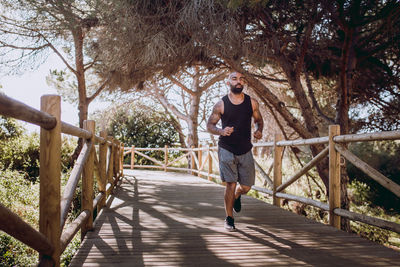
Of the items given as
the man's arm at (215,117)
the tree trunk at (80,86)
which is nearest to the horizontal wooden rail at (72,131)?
the man's arm at (215,117)

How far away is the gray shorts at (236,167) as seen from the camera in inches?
137

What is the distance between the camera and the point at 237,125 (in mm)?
3480

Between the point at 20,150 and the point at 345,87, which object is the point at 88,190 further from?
the point at 20,150

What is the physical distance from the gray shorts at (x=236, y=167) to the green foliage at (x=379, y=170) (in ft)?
25.5

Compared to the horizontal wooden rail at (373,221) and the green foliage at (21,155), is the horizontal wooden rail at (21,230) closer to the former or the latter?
the horizontal wooden rail at (373,221)

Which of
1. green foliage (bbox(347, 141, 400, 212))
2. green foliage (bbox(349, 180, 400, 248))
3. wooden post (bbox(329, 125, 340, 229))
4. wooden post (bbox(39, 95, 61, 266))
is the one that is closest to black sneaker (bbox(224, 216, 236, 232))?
wooden post (bbox(329, 125, 340, 229))

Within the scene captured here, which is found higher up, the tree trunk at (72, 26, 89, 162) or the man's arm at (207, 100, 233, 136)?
the tree trunk at (72, 26, 89, 162)

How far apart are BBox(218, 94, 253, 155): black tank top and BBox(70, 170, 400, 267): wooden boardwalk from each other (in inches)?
33.2

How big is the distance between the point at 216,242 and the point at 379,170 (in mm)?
11708

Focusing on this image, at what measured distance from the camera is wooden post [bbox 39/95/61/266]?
1.96m

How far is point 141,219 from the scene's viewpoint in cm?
395

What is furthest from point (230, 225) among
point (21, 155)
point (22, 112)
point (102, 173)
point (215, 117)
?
point (21, 155)

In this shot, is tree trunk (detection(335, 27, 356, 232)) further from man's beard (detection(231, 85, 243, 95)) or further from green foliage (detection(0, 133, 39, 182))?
green foliage (detection(0, 133, 39, 182))

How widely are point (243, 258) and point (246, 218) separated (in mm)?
1657
